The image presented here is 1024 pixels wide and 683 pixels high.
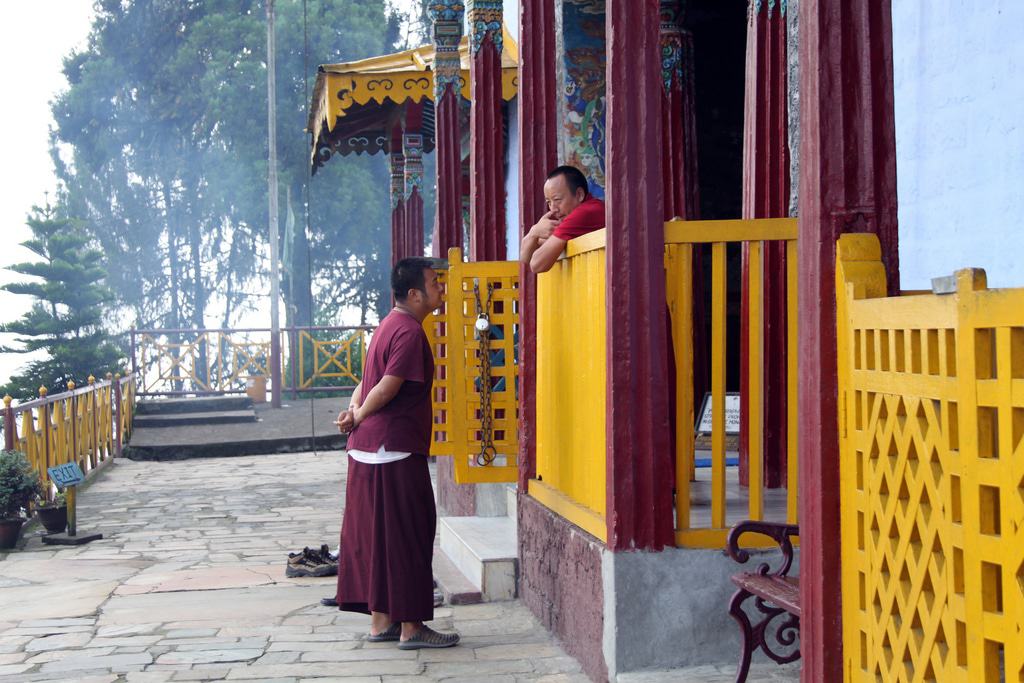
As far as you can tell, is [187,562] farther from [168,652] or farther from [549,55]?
[549,55]

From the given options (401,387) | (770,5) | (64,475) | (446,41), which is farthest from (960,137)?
(64,475)

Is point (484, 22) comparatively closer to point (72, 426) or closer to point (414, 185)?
point (72, 426)

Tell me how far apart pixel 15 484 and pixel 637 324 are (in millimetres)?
6383

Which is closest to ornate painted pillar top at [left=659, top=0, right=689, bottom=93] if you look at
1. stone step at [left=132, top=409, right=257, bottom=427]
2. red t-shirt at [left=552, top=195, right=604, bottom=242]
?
red t-shirt at [left=552, top=195, right=604, bottom=242]

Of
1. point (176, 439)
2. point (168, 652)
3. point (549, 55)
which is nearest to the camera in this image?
point (168, 652)

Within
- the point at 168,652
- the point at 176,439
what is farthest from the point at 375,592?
the point at 176,439

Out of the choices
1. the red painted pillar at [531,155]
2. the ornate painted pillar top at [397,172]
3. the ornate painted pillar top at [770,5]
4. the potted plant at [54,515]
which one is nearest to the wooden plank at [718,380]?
the red painted pillar at [531,155]

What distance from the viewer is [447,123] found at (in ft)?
Result: 33.1

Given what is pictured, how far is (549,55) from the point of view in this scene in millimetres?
6555

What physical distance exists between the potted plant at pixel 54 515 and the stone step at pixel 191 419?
9507 mm

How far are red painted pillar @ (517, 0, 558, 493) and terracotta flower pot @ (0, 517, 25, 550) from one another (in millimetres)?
4687

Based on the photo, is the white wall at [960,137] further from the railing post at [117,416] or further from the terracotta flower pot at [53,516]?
the railing post at [117,416]

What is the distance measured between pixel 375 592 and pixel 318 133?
11.0m

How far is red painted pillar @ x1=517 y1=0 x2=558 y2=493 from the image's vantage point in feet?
21.2
